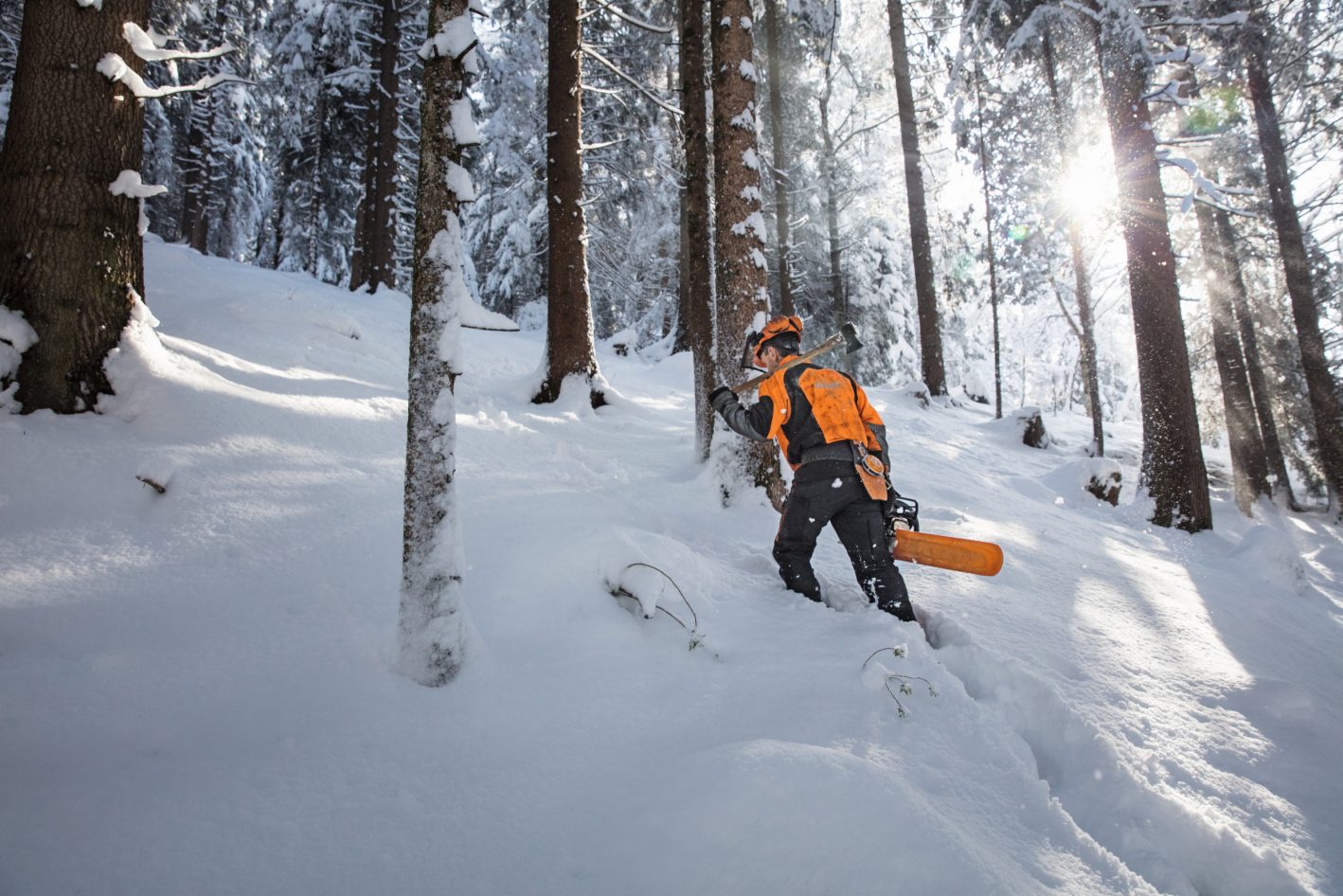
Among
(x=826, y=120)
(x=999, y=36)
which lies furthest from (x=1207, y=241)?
(x=826, y=120)

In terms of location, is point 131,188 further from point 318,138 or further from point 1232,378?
point 1232,378

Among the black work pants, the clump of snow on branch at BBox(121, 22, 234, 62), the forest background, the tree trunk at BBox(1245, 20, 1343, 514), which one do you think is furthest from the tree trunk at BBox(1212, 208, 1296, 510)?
the clump of snow on branch at BBox(121, 22, 234, 62)

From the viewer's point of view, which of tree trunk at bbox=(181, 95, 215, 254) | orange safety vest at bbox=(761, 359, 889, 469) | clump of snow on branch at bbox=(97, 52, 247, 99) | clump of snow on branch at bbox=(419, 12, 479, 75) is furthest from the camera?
tree trunk at bbox=(181, 95, 215, 254)

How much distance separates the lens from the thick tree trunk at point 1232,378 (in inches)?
442

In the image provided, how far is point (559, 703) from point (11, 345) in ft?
13.3

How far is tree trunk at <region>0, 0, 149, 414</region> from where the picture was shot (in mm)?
3662

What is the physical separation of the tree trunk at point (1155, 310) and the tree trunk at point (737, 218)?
5.46m

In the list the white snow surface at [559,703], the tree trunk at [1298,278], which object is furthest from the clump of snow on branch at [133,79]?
the tree trunk at [1298,278]

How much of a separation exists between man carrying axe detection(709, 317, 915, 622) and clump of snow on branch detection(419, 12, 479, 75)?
2351 mm

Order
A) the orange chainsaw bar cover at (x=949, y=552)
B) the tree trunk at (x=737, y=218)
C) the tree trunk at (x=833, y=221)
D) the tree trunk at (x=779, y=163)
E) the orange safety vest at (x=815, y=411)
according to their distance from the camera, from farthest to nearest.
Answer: the tree trunk at (x=833, y=221)
the tree trunk at (x=779, y=163)
the tree trunk at (x=737, y=218)
the orange safety vest at (x=815, y=411)
the orange chainsaw bar cover at (x=949, y=552)

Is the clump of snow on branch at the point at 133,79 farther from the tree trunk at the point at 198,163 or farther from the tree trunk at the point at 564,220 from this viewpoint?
the tree trunk at the point at 198,163

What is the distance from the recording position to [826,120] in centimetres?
1808

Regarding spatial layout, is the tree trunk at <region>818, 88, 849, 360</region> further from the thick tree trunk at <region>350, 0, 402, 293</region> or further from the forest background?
the thick tree trunk at <region>350, 0, 402, 293</region>

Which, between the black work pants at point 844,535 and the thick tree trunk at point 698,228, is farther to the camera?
the thick tree trunk at point 698,228
